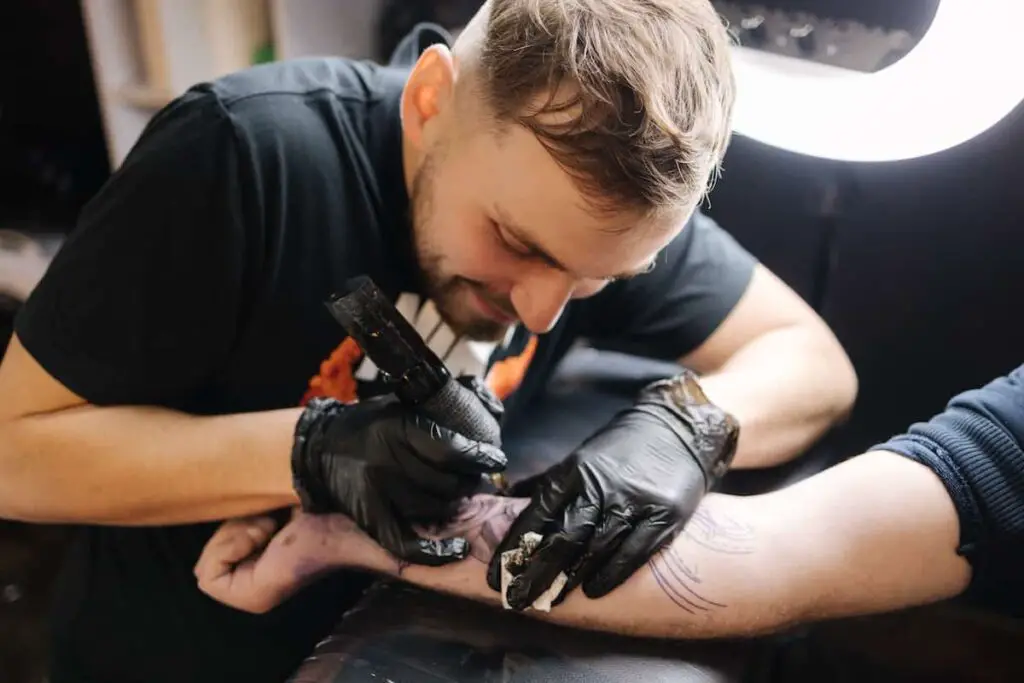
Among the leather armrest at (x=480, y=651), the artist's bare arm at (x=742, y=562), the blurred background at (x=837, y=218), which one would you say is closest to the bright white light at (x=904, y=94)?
the blurred background at (x=837, y=218)

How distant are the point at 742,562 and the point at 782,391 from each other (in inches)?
12.9

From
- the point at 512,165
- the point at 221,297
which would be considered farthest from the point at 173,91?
the point at 512,165

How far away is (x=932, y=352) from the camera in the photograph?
1408 millimetres

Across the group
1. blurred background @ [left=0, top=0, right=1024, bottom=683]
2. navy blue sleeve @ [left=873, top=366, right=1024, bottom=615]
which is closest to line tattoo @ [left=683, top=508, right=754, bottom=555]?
navy blue sleeve @ [left=873, top=366, right=1024, bottom=615]

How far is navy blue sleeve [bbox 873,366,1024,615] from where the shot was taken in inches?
32.5

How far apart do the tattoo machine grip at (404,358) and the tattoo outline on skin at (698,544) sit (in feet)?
0.60

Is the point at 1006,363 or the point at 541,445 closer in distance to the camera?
the point at 541,445

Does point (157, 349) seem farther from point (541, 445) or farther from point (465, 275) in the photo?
point (541, 445)

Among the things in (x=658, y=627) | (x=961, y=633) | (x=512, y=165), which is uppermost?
(x=512, y=165)

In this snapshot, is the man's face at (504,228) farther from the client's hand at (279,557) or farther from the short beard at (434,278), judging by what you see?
the client's hand at (279,557)

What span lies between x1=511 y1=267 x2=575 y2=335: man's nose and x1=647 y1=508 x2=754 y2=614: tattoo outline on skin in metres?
0.23

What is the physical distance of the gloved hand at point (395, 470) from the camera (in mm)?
797

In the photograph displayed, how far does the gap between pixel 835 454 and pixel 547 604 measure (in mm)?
559

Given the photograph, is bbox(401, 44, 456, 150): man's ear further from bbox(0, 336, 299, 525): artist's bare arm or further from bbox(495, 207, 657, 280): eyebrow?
bbox(0, 336, 299, 525): artist's bare arm
